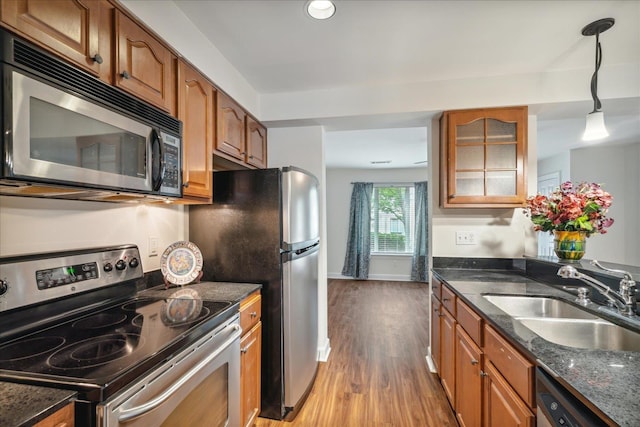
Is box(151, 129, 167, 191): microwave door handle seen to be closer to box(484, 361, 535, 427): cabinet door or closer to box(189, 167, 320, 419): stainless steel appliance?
box(189, 167, 320, 419): stainless steel appliance

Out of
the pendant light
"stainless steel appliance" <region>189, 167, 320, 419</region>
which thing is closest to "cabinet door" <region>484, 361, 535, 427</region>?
"stainless steel appliance" <region>189, 167, 320, 419</region>

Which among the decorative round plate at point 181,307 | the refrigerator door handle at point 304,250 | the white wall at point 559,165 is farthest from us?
the white wall at point 559,165

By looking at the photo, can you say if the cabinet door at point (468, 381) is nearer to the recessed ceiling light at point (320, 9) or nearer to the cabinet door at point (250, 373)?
the cabinet door at point (250, 373)

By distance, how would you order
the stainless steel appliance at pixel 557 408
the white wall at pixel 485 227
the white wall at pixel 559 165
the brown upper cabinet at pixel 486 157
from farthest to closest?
the white wall at pixel 559 165 < the white wall at pixel 485 227 < the brown upper cabinet at pixel 486 157 < the stainless steel appliance at pixel 557 408

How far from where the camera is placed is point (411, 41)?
1685 millimetres

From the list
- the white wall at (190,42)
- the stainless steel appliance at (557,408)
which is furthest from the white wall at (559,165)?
the white wall at (190,42)

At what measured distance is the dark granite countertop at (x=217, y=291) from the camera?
1498mm

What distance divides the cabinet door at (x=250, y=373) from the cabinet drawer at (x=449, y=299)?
1.21 meters

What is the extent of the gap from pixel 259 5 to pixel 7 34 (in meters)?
1.01

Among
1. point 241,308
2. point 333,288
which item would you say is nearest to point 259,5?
point 241,308

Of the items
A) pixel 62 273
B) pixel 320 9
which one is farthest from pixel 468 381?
pixel 320 9

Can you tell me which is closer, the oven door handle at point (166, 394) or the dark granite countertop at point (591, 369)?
the dark granite countertop at point (591, 369)

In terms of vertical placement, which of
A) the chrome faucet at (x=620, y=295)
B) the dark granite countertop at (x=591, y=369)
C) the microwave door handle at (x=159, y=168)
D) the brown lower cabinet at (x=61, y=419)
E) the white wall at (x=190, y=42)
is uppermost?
the white wall at (x=190, y=42)

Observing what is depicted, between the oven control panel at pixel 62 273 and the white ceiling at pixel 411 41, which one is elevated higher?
the white ceiling at pixel 411 41
